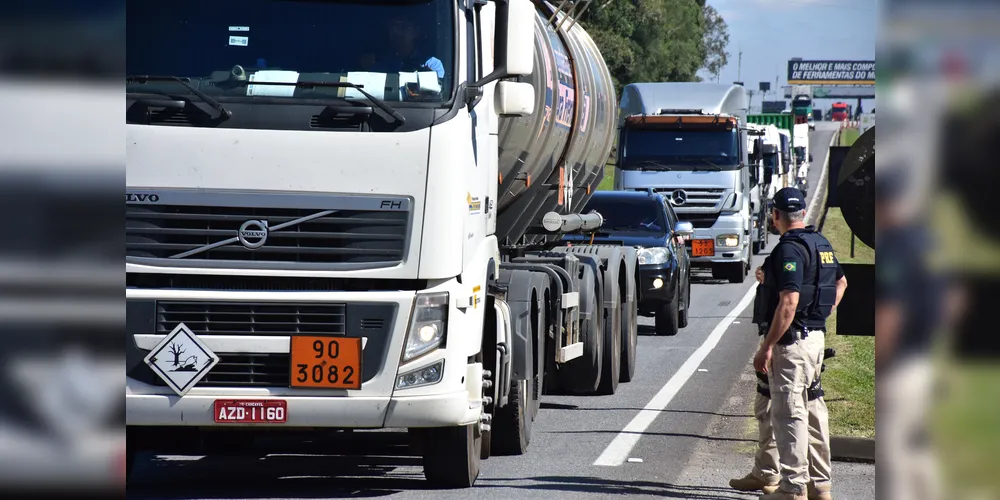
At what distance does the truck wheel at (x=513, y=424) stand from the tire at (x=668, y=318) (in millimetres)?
9087

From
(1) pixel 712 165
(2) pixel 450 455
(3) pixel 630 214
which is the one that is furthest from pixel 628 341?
(1) pixel 712 165

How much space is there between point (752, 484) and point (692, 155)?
59.3ft

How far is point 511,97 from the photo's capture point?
8070 mm

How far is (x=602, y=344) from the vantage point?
1234cm

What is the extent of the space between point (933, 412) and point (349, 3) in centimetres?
614

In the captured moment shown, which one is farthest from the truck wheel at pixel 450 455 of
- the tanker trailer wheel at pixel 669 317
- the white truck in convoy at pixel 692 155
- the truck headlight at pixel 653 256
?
the white truck in convoy at pixel 692 155

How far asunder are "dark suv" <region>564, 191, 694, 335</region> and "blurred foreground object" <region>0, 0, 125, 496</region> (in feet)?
50.0

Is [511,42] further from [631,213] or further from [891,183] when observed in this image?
[631,213]

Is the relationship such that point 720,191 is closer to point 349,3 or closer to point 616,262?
point 616,262

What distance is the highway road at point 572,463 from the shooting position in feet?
25.5

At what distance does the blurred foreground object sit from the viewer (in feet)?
5.18

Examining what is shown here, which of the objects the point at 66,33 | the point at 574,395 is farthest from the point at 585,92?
the point at 66,33

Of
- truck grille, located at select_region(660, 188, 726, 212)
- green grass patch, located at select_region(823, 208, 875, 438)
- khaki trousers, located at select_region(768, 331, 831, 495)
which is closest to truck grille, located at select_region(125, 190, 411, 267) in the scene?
khaki trousers, located at select_region(768, 331, 831, 495)

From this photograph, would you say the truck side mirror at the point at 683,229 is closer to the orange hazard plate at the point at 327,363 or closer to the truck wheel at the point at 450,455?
the truck wheel at the point at 450,455
